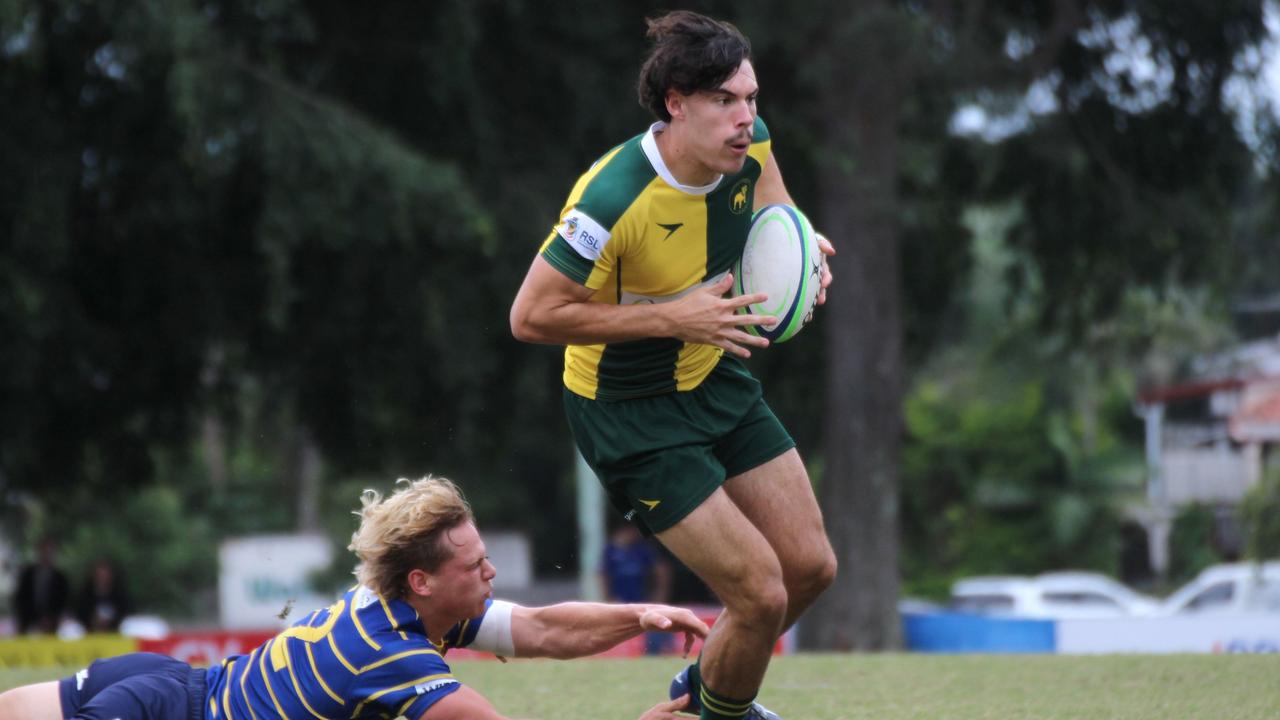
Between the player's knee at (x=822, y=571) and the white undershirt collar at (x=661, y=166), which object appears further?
the player's knee at (x=822, y=571)

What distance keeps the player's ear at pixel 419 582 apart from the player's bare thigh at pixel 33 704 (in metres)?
1.13

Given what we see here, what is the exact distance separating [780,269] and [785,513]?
80 cm

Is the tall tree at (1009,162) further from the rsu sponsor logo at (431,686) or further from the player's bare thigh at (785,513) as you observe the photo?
the rsu sponsor logo at (431,686)

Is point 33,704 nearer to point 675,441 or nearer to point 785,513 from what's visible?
point 675,441

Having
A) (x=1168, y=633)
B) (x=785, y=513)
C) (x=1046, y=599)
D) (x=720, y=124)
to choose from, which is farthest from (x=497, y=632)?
(x=1046, y=599)

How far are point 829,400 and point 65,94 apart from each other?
8508 millimetres

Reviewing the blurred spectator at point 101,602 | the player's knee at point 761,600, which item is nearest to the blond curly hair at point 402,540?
the player's knee at point 761,600

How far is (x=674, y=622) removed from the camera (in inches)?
191

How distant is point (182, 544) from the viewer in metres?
45.8

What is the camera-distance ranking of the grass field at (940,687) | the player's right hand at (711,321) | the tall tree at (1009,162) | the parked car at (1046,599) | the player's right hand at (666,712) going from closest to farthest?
the player's right hand at (666,712), the player's right hand at (711,321), the grass field at (940,687), the tall tree at (1009,162), the parked car at (1046,599)

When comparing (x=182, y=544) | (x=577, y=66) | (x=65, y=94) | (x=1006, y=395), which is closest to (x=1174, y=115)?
(x=577, y=66)

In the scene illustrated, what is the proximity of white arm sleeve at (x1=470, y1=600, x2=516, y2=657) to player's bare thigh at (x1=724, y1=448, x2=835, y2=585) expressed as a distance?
86cm

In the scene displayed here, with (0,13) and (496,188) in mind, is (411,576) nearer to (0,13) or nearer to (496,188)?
(0,13)

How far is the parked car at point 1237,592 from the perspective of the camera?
2109cm
